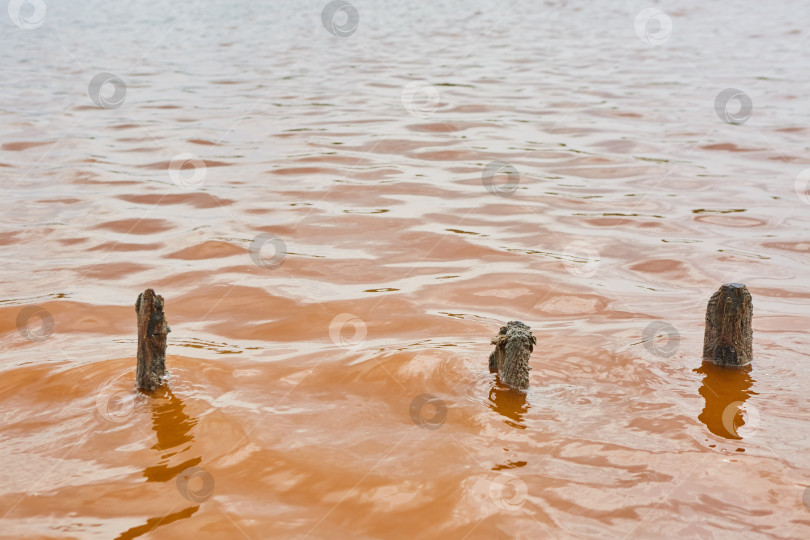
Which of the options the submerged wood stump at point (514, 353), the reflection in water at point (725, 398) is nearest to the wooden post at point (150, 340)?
the submerged wood stump at point (514, 353)

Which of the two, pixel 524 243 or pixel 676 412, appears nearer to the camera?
pixel 676 412

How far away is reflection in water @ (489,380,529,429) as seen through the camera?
3.40 m

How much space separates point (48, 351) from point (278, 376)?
125cm

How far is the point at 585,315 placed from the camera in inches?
183

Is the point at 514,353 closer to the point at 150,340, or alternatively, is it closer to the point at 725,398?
the point at 725,398

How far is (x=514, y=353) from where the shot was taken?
3.48 m

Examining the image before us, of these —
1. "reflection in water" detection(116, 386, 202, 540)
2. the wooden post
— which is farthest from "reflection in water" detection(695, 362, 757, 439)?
the wooden post

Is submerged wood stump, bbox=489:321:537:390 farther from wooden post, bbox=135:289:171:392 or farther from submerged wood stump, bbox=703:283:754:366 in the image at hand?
wooden post, bbox=135:289:171:392

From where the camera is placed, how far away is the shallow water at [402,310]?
294 centimetres

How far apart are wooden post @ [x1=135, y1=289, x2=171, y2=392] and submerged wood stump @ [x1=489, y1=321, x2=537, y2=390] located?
4.70ft

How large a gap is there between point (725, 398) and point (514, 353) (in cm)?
98

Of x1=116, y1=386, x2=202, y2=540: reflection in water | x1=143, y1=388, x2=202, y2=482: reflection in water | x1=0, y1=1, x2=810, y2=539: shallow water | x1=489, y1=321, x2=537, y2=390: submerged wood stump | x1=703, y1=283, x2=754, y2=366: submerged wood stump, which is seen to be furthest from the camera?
x1=703, y1=283, x2=754, y2=366: submerged wood stump

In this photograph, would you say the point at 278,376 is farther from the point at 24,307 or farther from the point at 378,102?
the point at 378,102

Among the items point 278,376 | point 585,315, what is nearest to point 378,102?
point 585,315
